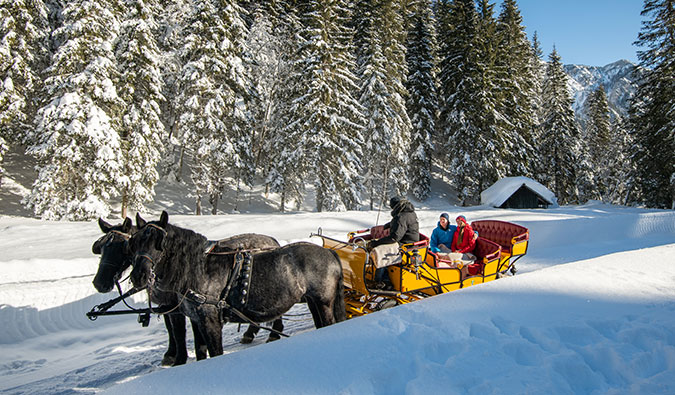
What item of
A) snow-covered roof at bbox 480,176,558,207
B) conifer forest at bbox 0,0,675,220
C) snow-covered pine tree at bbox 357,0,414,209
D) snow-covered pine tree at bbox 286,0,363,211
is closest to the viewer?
conifer forest at bbox 0,0,675,220

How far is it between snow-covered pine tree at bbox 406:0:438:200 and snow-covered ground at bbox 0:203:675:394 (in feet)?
75.5

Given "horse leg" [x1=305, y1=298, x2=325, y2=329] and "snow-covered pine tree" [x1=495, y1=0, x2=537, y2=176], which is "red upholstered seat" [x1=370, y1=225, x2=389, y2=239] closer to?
"horse leg" [x1=305, y1=298, x2=325, y2=329]

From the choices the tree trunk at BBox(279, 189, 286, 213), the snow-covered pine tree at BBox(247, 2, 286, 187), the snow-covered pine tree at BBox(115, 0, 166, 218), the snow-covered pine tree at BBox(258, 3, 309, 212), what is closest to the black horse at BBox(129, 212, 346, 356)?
the snow-covered pine tree at BBox(115, 0, 166, 218)

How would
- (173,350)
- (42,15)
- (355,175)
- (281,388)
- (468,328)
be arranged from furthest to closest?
(355,175)
(42,15)
(173,350)
(468,328)
(281,388)

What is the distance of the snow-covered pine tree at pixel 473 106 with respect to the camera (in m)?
27.0

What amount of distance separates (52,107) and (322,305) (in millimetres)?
17617

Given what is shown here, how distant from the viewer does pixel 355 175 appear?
864 inches

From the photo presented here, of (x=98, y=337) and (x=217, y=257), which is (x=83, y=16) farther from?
(x=217, y=257)

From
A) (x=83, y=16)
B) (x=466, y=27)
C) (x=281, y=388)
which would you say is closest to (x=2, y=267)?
(x=281, y=388)

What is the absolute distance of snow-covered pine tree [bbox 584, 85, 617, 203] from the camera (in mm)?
40906

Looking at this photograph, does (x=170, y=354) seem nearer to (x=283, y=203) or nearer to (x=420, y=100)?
(x=283, y=203)

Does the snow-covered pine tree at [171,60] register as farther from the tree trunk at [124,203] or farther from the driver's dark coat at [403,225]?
the driver's dark coat at [403,225]

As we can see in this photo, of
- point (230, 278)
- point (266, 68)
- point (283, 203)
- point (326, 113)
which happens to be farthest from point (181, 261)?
point (266, 68)

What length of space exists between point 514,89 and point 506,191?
9.82 m
